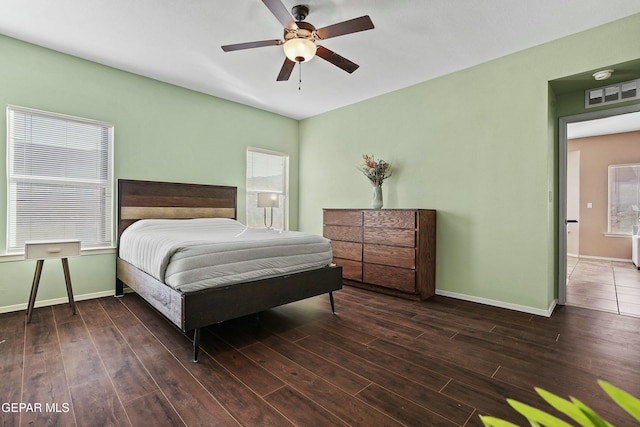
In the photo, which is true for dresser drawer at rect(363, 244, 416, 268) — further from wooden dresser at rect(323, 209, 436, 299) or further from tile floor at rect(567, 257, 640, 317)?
tile floor at rect(567, 257, 640, 317)

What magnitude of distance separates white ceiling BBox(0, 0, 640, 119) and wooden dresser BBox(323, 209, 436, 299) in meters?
1.68

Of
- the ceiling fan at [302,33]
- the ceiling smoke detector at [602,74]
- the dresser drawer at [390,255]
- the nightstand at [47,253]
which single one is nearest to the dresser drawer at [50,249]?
the nightstand at [47,253]

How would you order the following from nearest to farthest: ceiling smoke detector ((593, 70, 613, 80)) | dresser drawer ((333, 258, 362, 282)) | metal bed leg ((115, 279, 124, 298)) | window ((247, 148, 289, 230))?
ceiling smoke detector ((593, 70, 613, 80))
metal bed leg ((115, 279, 124, 298))
dresser drawer ((333, 258, 362, 282))
window ((247, 148, 289, 230))

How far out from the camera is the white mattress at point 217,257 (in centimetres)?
226

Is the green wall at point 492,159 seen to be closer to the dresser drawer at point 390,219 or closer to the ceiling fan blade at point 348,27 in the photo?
the dresser drawer at point 390,219

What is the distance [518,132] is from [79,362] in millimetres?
4271

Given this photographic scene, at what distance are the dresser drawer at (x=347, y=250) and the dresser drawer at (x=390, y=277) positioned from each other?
0.19 metres

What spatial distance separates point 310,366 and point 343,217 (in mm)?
2445

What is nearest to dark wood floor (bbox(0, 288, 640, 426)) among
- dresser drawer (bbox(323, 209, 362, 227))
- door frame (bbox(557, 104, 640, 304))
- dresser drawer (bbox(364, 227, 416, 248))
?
door frame (bbox(557, 104, 640, 304))

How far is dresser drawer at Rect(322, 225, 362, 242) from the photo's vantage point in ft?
13.6

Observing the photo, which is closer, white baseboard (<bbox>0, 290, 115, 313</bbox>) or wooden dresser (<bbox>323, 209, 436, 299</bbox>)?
white baseboard (<bbox>0, 290, 115, 313</bbox>)

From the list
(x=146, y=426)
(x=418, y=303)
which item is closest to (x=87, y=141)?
(x=146, y=426)

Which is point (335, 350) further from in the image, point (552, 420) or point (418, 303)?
point (552, 420)

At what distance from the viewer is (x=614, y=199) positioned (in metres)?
6.16
